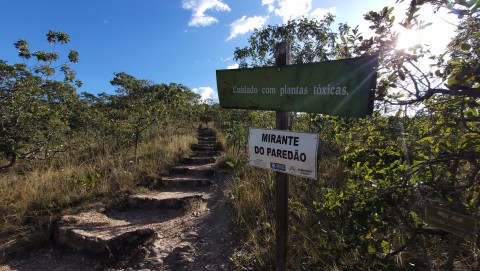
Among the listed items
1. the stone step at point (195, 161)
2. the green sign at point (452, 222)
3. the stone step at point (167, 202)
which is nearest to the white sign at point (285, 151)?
the green sign at point (452, 222)

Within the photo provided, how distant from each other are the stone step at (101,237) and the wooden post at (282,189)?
2.06 meters

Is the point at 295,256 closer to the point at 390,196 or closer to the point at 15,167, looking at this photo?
the point at 390,196

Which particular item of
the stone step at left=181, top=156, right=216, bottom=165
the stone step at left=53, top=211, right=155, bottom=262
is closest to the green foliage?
the stone step at left=53, top=211, right=155, bottom=262

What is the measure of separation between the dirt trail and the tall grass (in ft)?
1.02

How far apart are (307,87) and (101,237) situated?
311 centimetres

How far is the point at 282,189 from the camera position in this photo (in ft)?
7.18

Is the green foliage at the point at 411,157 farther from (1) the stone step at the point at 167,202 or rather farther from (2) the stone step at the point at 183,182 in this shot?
(2) the stone step at the point at 183,182

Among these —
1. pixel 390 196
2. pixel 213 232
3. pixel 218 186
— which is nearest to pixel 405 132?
pixel 390 196

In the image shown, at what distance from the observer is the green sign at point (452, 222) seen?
4.78ft

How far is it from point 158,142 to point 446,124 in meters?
8.20

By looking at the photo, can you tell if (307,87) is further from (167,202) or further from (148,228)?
(167,202)

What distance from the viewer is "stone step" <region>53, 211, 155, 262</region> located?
3.47m

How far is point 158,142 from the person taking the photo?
29.6 feet

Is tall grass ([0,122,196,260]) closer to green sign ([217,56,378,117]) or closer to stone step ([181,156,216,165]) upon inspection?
stone step ([181,156,216,165])
